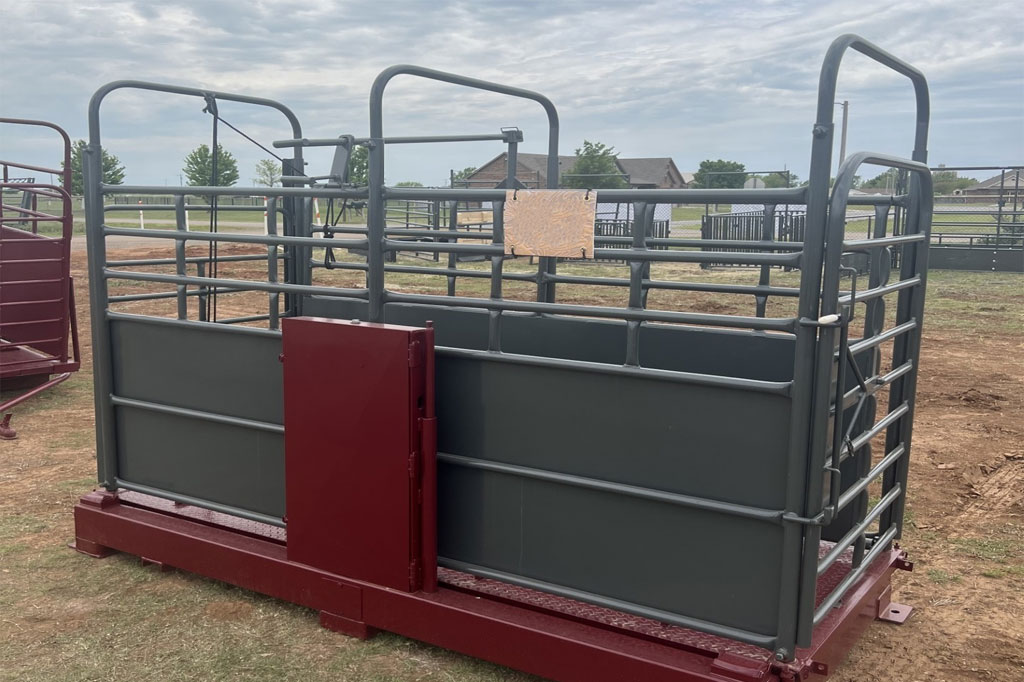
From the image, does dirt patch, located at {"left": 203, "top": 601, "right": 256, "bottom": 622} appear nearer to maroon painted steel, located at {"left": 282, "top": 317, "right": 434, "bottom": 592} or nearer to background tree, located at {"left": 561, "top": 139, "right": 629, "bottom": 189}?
maroon painted steel, located at {"left": 282, "top": 317, "right": 434, "bottom": 592}

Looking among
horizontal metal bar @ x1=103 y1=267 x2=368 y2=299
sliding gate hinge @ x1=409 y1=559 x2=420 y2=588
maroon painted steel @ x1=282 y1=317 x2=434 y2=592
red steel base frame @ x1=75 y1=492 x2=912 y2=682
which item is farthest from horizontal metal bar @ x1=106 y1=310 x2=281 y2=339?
sliding gate hinge @ x1=409 y1=559 x2=420 y2=588

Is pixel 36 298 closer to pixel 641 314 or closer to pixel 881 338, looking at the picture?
pixel 641 314

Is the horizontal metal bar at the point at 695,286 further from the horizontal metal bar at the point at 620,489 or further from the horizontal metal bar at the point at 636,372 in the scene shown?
the horizontal metal bar at the point at 620,489

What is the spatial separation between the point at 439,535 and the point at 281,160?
220 cm

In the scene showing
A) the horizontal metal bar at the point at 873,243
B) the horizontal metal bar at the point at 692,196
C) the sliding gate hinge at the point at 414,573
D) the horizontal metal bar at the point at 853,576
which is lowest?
the sliding gate hinge at the point at 414,573

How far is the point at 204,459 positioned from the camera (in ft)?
14.3

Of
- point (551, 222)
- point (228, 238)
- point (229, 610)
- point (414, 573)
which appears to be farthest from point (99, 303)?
point (551, 222)

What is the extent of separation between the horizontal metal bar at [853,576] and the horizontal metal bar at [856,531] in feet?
0.29

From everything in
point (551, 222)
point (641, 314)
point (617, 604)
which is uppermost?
point (551, 222)

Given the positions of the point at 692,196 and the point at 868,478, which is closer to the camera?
the point at 692,196

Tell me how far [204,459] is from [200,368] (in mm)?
465

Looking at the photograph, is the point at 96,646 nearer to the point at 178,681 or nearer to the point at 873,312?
the point at 178,681

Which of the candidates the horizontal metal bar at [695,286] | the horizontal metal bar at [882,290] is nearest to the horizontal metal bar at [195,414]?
the horizontal metal bar at [695,286]

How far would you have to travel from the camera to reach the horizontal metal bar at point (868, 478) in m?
3.12
